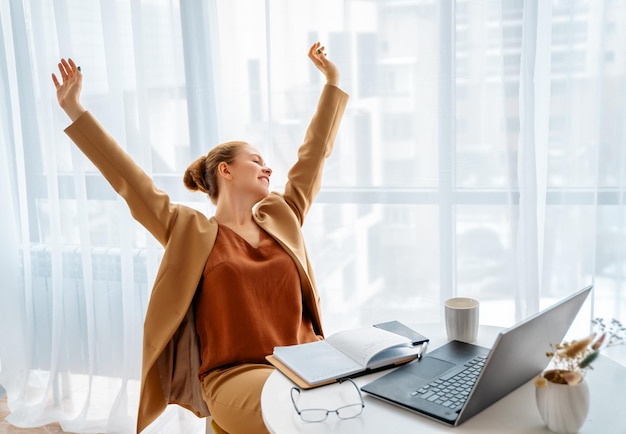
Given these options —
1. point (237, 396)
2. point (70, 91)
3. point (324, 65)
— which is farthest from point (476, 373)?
point (70, 91)

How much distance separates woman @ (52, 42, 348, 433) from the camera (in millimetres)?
1657

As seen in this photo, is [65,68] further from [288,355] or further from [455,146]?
[455,146]

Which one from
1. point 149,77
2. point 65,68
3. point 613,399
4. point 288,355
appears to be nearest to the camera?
point 613,399

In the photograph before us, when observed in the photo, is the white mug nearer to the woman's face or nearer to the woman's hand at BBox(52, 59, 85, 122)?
the woman's face

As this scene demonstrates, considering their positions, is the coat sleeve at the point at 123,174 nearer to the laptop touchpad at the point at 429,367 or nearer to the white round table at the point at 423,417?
the white round table at the point at 423,417

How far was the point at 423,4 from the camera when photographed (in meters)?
1.95

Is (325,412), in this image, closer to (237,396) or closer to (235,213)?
(237,396)

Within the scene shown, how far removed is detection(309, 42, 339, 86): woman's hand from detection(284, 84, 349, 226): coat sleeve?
34 millimetres

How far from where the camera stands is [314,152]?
1900 mm

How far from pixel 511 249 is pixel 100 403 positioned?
1.62 metres

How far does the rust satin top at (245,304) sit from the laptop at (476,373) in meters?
0.48

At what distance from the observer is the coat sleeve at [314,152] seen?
6.23ft

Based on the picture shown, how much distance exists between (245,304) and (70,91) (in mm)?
713

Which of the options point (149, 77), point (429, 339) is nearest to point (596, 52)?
point (429, 339)
